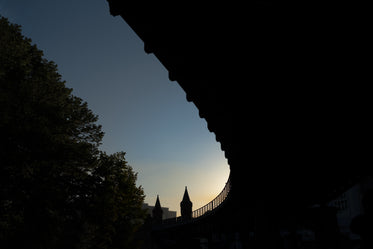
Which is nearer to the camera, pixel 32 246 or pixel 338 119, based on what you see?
pixel 338 119

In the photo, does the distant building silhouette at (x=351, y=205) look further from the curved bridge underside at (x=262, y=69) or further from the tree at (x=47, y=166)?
the curved bridge underside at (x=262, y=69)

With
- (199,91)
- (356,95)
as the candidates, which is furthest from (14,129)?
(356,95)

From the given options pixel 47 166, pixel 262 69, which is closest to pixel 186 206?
pixel 47 166

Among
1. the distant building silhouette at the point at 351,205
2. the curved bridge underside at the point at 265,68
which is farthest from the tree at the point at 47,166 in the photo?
the distant building silhouette at the point at 351,205

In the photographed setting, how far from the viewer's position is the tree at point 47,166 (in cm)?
1334

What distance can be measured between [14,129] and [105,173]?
5062 millimetres

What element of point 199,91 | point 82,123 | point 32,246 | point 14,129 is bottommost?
point 32,246

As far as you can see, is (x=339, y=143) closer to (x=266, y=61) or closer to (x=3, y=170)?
(x=266, y=61)

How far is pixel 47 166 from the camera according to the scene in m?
14.2

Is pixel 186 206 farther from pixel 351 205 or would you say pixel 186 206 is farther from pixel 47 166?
pixel 47 166

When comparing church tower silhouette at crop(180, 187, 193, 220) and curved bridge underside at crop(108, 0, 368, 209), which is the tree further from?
church tower silhouette at crop(180, 187, 193, 220)

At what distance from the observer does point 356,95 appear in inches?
169

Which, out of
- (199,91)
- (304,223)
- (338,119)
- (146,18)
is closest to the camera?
(146,18)

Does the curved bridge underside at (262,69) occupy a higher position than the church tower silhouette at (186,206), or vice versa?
the church tower silhouette at (186,206)
